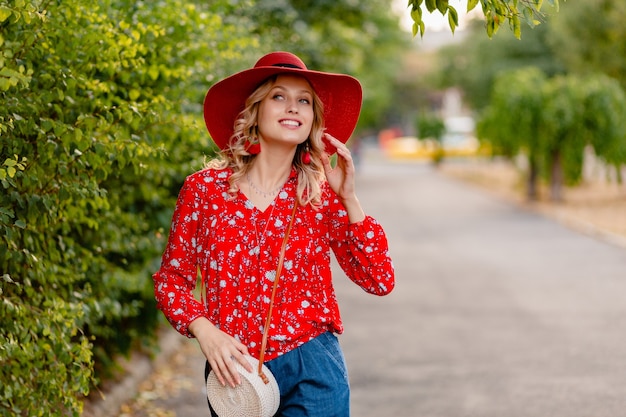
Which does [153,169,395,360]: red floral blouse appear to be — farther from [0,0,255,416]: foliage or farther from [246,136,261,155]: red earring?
[0,0,255,416]: foliage

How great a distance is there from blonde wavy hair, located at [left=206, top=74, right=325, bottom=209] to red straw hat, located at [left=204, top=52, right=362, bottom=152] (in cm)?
5

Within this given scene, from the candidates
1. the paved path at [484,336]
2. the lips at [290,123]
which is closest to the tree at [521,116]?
the paved path at [484,336]

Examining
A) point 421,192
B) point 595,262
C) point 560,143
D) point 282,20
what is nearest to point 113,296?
point 282,20

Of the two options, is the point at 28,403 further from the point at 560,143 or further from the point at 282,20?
the point at 560,143

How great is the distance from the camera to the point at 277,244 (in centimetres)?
285

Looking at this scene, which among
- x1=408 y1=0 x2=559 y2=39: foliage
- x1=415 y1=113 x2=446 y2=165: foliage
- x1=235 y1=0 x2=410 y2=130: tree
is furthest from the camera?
x1=415 y1=113 x2=446 y2=165: foliage

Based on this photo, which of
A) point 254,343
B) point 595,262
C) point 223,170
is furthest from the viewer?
point 595,262

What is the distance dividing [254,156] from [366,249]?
475mm

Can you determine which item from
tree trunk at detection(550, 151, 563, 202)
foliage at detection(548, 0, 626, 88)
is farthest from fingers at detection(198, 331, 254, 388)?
foliage at detection(548, 0, 626, 88)

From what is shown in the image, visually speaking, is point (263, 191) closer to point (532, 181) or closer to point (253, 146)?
point (253, 146)

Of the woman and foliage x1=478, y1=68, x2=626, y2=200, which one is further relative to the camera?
foliage x1=478, y1=68, x2=626, y2=200

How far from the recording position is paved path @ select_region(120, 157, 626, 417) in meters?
6.09

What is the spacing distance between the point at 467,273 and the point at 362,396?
5.66m

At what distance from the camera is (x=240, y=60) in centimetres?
680
